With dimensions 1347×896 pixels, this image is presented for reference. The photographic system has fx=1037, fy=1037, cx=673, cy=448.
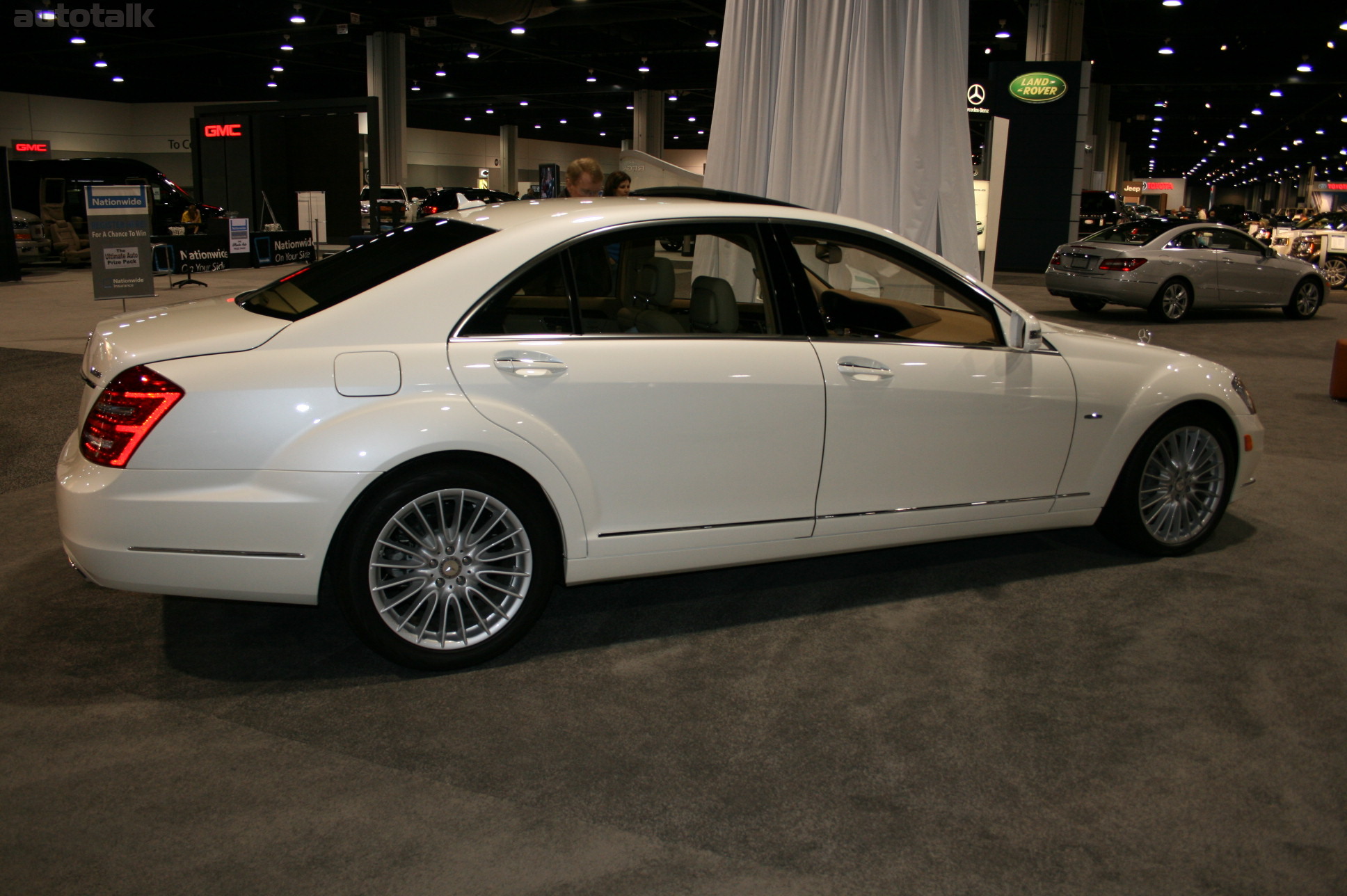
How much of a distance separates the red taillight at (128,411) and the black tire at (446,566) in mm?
646

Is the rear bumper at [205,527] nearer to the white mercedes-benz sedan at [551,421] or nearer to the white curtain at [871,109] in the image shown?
the white mercedes-benz sedan at [551,421]

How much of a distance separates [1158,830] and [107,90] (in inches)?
1868

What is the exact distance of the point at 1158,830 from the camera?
2.61 metres

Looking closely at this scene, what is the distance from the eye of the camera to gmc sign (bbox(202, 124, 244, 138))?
25.5 metres

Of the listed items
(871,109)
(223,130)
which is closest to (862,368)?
(871,109)

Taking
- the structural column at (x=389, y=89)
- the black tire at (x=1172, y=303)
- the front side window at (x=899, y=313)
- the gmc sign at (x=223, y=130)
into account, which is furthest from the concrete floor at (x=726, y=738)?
the structural column at (x=389, y=89)

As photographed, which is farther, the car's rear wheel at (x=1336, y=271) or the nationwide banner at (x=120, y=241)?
the car's rear wheel at (x=1336, y=271)

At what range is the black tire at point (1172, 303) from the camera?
15.0m

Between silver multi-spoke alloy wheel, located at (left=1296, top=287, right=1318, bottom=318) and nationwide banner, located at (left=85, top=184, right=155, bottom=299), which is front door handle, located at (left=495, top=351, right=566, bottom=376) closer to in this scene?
nationwide banner, located at (left=85, top=184, right=155, bottom=299)

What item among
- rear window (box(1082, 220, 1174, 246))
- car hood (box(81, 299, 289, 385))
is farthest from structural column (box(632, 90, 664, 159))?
car hood (box(81, 299, 289, 385))

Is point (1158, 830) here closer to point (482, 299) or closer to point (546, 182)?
point (482, 299)

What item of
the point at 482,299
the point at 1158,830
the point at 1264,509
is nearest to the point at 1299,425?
the point at 1264,509

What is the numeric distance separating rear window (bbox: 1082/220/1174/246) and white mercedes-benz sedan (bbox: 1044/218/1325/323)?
0.4 inches

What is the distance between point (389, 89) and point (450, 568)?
29.5 meters
